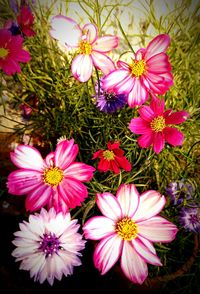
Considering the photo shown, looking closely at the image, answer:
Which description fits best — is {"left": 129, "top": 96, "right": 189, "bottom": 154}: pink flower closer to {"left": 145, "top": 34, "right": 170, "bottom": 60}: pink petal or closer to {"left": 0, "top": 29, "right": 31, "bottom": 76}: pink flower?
{"left": 145, "top": 34, "right": 170, "bottom": 60}: pink petal

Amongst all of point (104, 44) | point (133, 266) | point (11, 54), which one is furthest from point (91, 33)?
point (133, 266)

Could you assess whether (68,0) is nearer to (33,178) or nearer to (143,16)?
(143,16)

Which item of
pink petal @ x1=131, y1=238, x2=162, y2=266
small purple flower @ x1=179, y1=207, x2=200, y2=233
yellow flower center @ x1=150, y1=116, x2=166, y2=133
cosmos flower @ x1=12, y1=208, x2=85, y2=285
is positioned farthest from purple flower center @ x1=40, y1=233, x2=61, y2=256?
small purple flower @ x1=179, y1=207, x2=200, y2=233

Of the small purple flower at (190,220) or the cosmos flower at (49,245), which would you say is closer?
the cosmos flower at (49,245)

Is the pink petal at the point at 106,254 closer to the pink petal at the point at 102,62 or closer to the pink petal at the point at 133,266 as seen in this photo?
the pink petal at the point at 133,266

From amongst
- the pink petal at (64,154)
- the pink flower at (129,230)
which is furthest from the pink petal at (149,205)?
the pink petal at (64,154)
